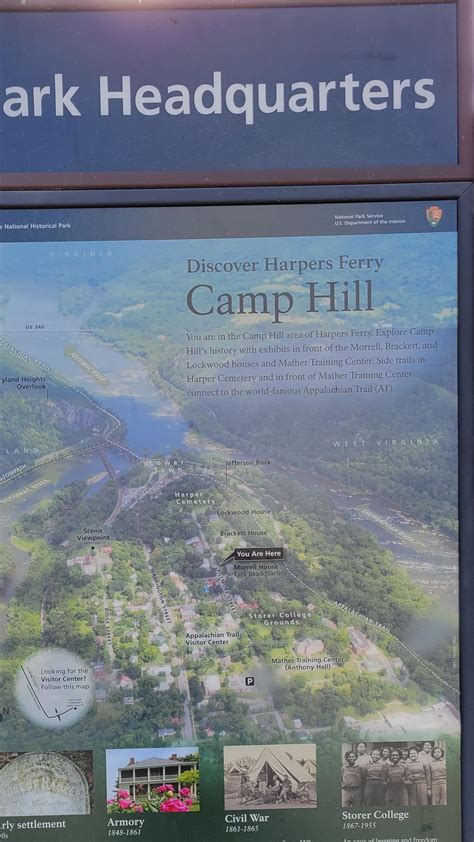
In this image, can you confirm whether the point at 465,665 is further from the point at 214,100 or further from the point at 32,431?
the point at 214,100

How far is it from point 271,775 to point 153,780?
470 millimetres

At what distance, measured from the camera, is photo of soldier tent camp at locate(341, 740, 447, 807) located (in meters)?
2.84

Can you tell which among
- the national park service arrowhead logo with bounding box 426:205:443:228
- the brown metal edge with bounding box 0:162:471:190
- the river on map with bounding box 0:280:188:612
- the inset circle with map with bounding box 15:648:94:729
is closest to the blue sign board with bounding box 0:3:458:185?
the brown metal edge with bounding box 0:162:471:190

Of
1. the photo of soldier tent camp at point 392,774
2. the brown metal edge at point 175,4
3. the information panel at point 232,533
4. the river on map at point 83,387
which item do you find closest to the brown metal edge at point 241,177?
the information panel at point 232,533

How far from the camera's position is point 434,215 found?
9.21ft

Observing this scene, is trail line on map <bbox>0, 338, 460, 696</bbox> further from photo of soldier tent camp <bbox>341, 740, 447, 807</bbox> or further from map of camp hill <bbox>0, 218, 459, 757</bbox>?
photo of soldier tent camp <bbox>341, 740, 447, 807</bbox>

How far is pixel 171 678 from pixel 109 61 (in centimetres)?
242

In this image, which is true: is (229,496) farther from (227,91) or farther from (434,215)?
(227,91)

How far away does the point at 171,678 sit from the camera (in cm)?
283

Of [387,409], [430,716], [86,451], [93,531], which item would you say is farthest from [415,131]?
[430,716]

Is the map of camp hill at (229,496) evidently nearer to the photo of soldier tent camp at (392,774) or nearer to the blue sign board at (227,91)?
the photo of soldier tent camp at (392,774)

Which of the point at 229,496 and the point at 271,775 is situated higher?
the point at 229,496

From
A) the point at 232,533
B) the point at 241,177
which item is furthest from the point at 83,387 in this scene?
the point at 241,177

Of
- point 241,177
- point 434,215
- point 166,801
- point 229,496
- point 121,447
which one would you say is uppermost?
point 241,177
